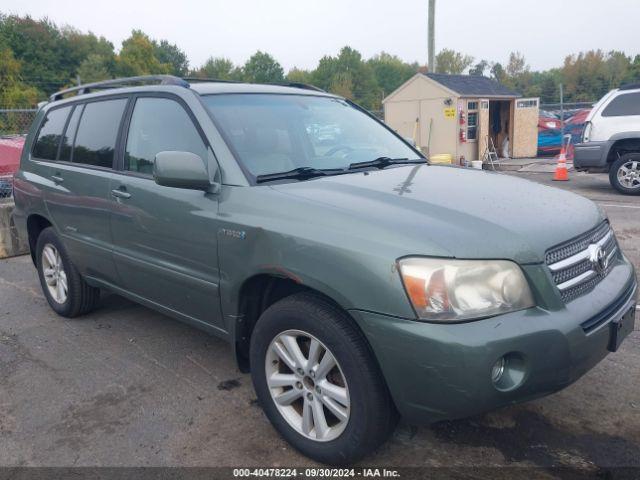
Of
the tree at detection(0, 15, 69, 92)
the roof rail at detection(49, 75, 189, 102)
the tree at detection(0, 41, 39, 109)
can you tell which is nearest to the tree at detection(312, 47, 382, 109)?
the tree at detection(0, 15, 69, 92)

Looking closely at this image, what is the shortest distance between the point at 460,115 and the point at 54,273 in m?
13.3

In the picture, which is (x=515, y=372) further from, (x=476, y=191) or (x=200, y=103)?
(x=200, y=103)

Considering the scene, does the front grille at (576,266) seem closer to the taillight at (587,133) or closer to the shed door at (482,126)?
the taillight at (587,133)

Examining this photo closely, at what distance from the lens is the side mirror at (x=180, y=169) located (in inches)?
112

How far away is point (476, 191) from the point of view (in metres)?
2.91

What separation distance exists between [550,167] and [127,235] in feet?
45.8

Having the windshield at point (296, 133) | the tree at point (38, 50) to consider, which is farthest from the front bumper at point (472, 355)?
the tree at point (38, 50)

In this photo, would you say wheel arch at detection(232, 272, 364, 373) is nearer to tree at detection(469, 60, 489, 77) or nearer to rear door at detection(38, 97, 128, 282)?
rear door at detection(38, 97, 128, 282)

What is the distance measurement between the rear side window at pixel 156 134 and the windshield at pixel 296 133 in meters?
0.19

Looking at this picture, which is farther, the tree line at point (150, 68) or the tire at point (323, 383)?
the tree line at point (150, 68)

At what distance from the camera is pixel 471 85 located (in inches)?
671

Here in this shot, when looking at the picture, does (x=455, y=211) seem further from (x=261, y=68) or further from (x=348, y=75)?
(x=261, y=68)

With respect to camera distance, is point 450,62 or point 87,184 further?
point 450,62

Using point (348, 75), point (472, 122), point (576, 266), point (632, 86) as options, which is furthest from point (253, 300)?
point (348, 75)
